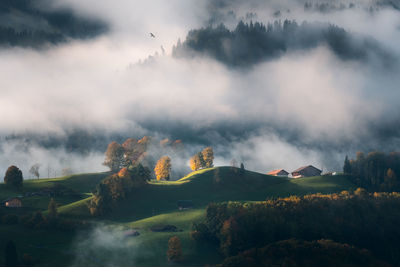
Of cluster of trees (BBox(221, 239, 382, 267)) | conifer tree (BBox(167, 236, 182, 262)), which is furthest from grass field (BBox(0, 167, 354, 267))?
cluster of trees (BBox(221, 239, 382, 267))

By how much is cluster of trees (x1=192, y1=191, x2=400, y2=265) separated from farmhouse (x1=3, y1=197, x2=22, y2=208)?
7451cm

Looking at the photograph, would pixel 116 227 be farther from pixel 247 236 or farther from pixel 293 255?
pixel 293 255

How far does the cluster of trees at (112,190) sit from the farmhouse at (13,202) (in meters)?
28.8

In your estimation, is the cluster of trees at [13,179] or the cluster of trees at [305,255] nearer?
the cluster of trees at [305,255]

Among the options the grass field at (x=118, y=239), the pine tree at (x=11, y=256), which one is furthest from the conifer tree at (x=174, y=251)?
the pine tree at (x=11, y=256)

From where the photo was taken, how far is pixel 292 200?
16325 cm

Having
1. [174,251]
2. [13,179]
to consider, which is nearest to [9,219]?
[13,179]

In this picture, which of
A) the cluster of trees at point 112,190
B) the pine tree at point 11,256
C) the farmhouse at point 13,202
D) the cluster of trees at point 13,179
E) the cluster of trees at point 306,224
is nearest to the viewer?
the pine tree at point 11,256

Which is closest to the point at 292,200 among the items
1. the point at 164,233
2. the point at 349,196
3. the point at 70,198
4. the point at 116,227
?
the point at 349,196

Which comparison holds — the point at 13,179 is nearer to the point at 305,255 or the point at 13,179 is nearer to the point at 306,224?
the point at 306,224

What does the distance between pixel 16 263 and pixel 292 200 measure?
321 ft

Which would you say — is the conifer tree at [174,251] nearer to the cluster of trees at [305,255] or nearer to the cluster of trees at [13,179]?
the cluster of trees at [305,255]

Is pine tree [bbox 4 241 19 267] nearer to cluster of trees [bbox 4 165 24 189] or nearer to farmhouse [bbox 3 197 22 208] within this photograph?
farmhouse [bbox 3 197 22 208]

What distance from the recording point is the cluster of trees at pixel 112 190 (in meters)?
167
